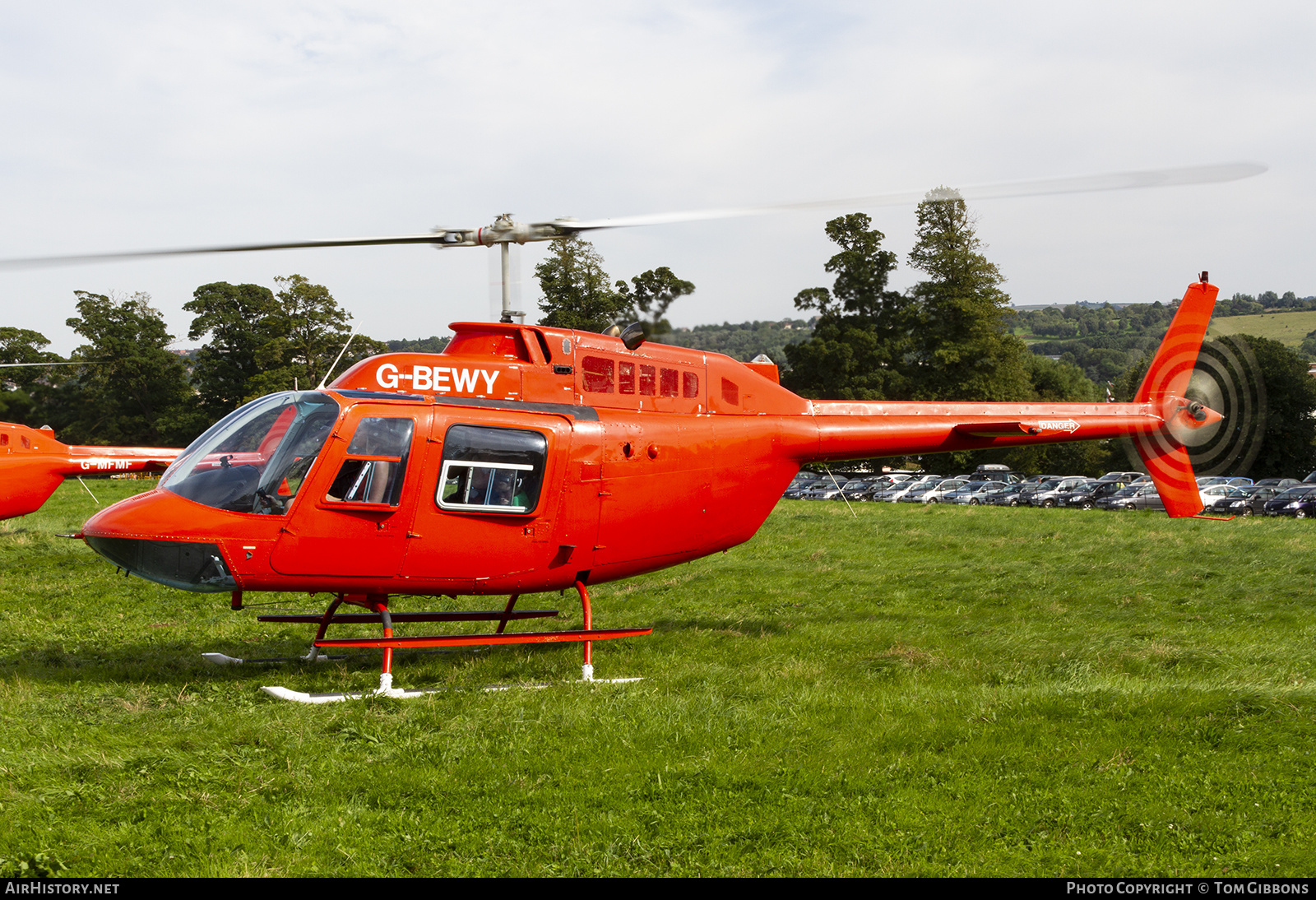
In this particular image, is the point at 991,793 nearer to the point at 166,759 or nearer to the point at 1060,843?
the point at 1060,843

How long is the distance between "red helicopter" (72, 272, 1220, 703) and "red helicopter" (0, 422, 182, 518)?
1315cm

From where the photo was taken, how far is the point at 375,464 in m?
9.27

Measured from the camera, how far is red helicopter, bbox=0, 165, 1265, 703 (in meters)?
8.95

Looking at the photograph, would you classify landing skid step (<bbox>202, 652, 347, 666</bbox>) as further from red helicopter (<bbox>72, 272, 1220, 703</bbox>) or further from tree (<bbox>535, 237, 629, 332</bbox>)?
tree (<bbox>535, 237, 629, 332</bbox>)

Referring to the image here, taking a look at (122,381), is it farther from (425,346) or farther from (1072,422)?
(1072,422)

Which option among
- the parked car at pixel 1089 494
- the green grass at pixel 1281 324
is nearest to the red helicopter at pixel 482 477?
the parked car at pixel 1089 494

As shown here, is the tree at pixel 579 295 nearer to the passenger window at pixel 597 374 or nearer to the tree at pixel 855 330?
the tree at pixel 855 330

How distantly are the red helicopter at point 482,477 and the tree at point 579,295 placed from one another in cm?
4067

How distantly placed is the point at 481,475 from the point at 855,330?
159 ft

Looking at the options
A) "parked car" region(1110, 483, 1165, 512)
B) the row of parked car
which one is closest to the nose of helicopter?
the row of parked car

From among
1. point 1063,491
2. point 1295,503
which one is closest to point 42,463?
point 1295,503

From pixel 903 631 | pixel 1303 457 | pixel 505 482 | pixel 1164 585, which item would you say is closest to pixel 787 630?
pixel 903 631

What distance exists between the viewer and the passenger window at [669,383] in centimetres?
1120
